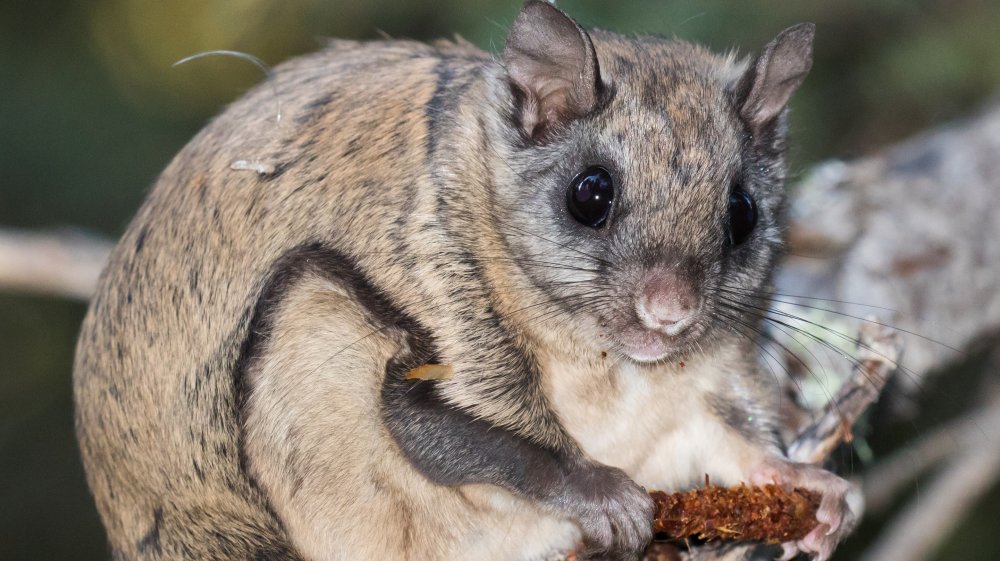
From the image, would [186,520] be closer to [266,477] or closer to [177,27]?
[266,477]

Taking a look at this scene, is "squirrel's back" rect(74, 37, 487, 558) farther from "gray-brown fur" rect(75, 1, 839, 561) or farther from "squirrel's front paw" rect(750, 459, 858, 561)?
"squirrel's front paw" rect(750, 459, 858, 561)

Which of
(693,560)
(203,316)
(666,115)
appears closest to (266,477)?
(203,316)

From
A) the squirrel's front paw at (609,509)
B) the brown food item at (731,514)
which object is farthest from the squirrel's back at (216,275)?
the brown food item at (731,514)

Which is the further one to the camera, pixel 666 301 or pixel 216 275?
pixel 216 275

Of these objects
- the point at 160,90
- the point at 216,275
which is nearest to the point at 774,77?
the point at 216,275

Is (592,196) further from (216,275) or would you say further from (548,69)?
(216,275)

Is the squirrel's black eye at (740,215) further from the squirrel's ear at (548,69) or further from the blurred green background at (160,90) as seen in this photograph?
the blurred green background at (160,90)
